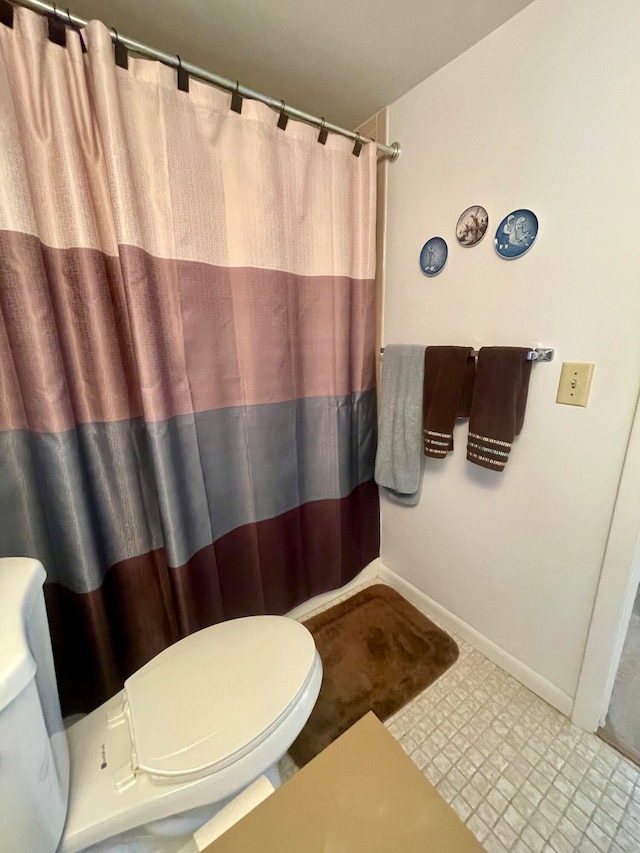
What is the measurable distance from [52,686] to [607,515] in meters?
1.44

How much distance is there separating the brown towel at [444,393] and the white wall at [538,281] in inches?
3.5

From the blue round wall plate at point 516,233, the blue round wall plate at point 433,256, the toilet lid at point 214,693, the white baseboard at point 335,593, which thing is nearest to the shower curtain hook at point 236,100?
the blue round wall plate at point 433,256

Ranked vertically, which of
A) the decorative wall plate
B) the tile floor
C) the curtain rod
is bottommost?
the tile floor

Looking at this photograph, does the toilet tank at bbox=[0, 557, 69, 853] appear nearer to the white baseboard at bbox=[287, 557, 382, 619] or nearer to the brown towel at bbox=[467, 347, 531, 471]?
the white baseboard at bbox=[287, 557, 382, 619]

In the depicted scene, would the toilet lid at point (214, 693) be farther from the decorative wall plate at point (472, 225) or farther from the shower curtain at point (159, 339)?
the decorative wall plate at point (472, 225)

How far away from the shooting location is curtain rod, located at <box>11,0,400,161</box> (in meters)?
0.78

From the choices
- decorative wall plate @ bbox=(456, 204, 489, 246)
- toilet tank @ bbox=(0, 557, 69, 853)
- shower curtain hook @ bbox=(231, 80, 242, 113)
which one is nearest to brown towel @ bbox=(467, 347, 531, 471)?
decorative wall plate @ bbox=(456, 204, 489, 246)

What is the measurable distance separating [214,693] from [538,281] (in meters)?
1.42

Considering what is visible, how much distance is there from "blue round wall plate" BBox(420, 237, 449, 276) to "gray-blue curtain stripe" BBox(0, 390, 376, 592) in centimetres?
60

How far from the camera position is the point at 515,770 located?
40.5 inches

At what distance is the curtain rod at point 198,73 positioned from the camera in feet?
2.55

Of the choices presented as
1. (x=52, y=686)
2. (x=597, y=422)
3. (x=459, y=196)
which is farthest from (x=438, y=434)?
(x=52, y=686)

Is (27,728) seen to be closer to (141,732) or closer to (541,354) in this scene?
(141,732)

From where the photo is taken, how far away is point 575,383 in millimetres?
986
